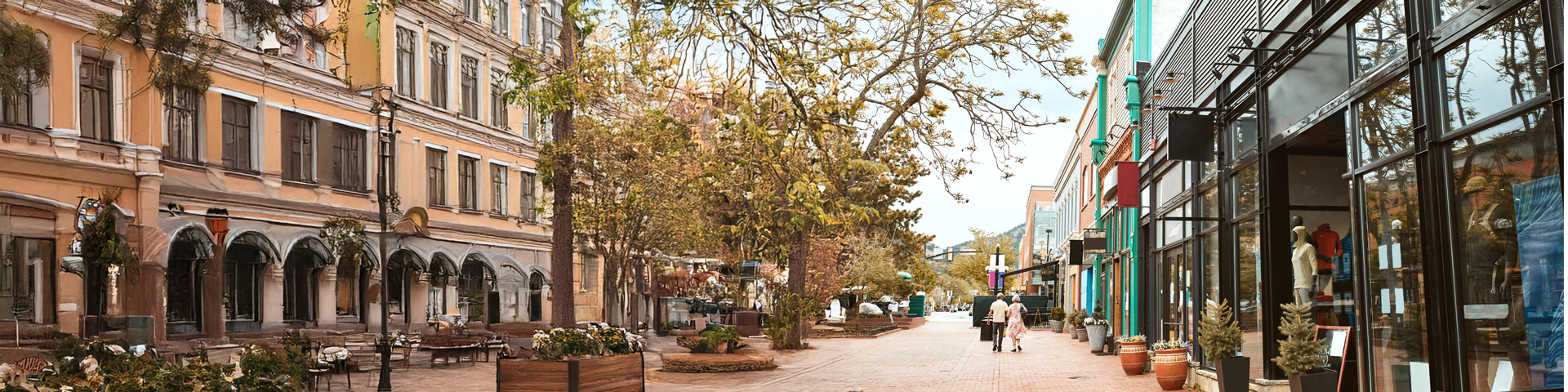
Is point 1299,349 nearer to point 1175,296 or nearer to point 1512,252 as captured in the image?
point 1512,252

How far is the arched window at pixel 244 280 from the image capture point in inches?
695

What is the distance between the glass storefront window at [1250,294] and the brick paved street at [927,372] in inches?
83.2

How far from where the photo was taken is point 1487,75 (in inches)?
286

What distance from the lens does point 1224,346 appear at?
12.8 meters

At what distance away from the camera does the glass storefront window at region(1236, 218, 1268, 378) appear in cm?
1298

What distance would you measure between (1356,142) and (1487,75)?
2630 millimetres

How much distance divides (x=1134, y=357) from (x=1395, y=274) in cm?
881

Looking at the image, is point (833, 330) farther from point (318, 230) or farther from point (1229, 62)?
point (1229, 62)

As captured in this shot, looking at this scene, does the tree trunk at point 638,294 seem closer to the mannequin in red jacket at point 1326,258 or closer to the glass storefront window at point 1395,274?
the mannequin in red jacket at point 1326,258

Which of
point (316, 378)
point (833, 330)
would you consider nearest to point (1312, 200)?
point (316, 378)

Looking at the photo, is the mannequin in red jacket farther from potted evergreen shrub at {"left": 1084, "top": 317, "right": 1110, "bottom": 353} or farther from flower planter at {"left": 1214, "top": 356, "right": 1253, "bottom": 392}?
potted evergreen shrub at {"left": 1084, "top": 317, "right": 1110, "bottom": 353}

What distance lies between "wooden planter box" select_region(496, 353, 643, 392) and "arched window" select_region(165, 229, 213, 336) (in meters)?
6.90

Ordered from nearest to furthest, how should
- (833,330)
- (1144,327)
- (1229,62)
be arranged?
(1229,62) < (1144,327) < (833,330)

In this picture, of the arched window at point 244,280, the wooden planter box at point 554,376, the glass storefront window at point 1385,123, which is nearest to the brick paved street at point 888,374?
the arched window at point 244,280
